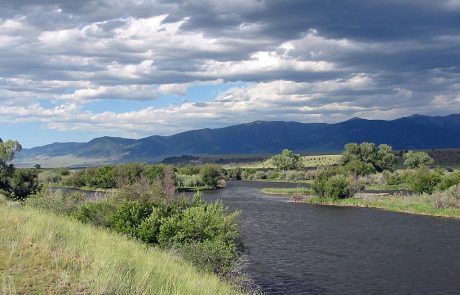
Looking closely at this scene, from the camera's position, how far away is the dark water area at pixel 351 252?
3547cm

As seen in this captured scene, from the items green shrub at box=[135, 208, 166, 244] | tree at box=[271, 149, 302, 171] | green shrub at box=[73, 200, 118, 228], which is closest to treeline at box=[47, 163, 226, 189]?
tree at box=[271, 149, 302, 171]

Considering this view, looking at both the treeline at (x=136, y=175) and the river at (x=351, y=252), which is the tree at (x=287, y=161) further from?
the river at (x=351, y=252)

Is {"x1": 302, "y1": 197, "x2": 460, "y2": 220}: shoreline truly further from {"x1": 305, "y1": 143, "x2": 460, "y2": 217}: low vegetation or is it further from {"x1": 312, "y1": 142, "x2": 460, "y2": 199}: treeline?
{"x1": 312, "y1": 142, "x2": 460, "y2": 199}: treeline

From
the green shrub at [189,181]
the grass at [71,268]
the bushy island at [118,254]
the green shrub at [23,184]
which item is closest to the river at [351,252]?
the bushy island at [118,254]

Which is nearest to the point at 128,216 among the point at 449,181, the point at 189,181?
the point at 449,181

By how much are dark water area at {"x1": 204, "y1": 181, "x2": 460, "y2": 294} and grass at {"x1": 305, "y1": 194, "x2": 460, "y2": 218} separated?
4.14m

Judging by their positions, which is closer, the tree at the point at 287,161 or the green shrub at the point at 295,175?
the green shrub at the point at 295,175

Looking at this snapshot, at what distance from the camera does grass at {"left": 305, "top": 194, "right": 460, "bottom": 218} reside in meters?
74.0

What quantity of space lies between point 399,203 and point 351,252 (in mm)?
39179

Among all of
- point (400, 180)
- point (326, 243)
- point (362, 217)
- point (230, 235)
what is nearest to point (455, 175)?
point (362, 217)

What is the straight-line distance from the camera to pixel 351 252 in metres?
47.1

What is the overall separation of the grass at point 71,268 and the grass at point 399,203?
6902cm

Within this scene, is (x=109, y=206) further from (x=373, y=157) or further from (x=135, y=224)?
Answer: (x=373, y=157)

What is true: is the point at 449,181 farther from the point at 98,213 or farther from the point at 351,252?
the point at 98,213
